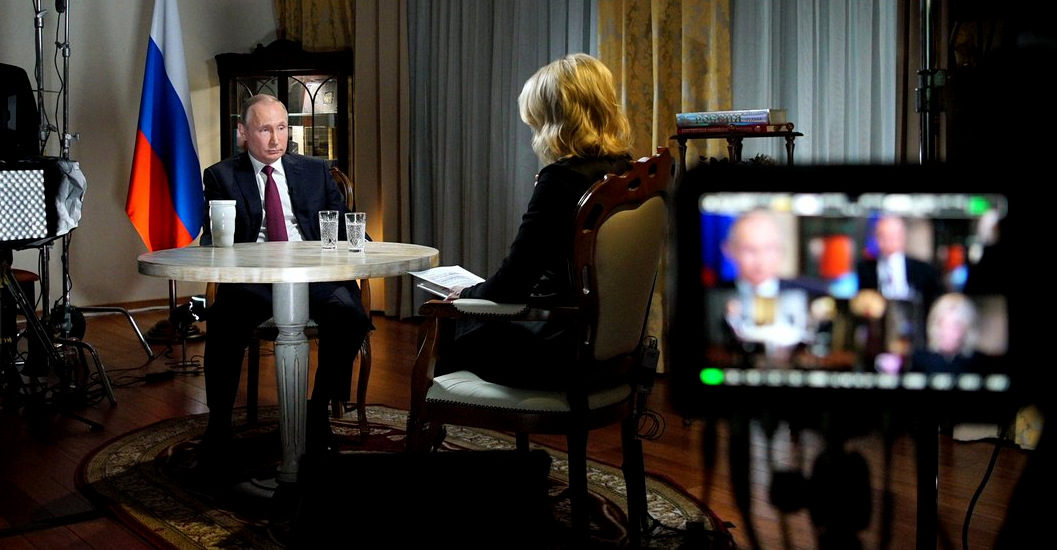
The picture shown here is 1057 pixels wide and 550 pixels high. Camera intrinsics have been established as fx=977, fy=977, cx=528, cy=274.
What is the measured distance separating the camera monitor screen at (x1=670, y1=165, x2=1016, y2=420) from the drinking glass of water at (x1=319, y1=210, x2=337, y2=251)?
201 cm

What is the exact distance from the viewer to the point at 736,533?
2221 millimetres

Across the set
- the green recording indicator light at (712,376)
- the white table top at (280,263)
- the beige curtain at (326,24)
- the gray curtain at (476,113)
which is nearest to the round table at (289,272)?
the white table top at (280,263)

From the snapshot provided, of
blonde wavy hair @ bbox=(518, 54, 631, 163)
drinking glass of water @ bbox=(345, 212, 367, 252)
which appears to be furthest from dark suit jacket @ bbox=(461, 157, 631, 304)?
drinking glass of water @ bbox=(345, 212, 367, 252)

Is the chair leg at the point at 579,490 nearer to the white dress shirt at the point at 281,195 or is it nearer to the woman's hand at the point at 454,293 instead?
the woman's hand at the point at 454,293

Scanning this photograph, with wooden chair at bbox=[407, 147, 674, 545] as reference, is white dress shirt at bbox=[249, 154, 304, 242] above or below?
above

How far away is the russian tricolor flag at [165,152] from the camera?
4.72 m

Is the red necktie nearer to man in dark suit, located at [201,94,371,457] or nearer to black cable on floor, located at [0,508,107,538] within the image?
man in dark suit, located at [201,94,371,457]

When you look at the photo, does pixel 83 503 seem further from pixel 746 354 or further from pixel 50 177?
pixel 746 354

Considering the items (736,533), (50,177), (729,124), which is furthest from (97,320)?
(736,533)

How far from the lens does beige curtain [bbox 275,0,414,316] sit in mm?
5297

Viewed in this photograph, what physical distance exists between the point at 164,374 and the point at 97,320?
1.67 meters

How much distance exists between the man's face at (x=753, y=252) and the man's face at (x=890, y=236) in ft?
0.20

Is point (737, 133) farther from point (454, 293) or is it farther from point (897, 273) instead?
point (897, 273)

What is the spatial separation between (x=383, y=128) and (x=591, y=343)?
366 cm
